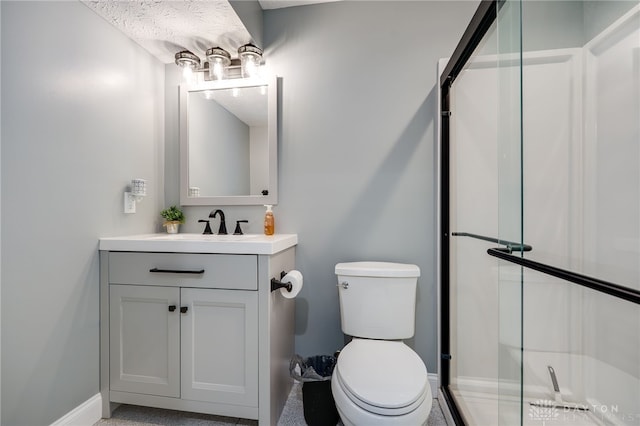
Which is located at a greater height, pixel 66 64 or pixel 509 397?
pixel 66 64

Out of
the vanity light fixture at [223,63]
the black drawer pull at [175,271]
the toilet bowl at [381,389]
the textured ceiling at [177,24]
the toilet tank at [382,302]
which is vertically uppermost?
the textured ceiling at [177,24]

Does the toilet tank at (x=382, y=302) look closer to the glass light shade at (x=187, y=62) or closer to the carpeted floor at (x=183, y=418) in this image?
the carpeted floor at (x=183, y=418)

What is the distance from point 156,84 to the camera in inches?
75.9

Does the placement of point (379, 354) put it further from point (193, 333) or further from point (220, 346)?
point (193, 333)

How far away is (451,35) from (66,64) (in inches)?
77.7

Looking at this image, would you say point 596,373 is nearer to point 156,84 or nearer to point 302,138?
point 302,138

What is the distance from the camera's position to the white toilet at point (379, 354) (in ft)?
3.39

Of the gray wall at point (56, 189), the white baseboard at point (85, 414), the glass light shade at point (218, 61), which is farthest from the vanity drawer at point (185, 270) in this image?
the glass light shade at point (218, 61)

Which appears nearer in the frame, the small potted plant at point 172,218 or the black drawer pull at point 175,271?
the black drawer pull at point 175,271


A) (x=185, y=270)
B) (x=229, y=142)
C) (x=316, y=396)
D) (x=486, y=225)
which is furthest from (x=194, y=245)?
(x=486, y=225)

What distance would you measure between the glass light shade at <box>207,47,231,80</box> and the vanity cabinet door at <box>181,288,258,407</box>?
1323 millimetres

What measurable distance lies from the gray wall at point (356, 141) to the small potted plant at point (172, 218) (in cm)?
47

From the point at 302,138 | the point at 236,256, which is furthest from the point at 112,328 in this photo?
the point at 302,138

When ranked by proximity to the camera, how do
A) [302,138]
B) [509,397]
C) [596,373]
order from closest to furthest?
[509,397] → [596,373] → [302,138]
